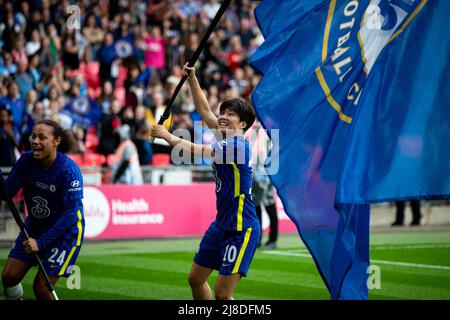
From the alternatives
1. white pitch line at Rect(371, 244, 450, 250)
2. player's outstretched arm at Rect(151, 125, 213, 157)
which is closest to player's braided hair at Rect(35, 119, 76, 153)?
player's outstretched arm at Rect(151, 125, 213, 157)

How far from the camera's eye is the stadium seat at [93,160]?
19234mm

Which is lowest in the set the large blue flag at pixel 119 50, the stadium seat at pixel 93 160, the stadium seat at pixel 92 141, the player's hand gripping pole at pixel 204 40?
the stadium seat at pixel 93 160

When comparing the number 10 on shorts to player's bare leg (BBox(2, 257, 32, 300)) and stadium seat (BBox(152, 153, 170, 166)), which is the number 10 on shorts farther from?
stadium seat (BBox(152, 153, 170, 166))

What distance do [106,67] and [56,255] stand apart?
13243mm

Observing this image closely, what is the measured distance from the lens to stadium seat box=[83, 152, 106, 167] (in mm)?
19234

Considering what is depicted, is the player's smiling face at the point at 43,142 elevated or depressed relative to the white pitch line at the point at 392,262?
elevated

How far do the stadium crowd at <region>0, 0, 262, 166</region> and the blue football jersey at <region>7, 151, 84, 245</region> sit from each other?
8887 millimetres

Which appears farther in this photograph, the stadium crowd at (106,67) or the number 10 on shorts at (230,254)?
the stadium crowd at (106,67)

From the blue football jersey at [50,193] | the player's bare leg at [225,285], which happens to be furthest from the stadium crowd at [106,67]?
the player's bare leg at [225,285]

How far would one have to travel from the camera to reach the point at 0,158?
58.0ft

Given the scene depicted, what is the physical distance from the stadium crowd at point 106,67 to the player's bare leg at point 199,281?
9.53m

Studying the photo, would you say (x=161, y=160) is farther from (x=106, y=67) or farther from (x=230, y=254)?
(x=230, y=254)

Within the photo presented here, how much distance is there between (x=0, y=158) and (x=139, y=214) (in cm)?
294

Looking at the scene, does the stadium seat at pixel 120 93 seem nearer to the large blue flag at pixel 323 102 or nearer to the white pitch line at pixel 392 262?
the white pitch line at pixel 392 262
